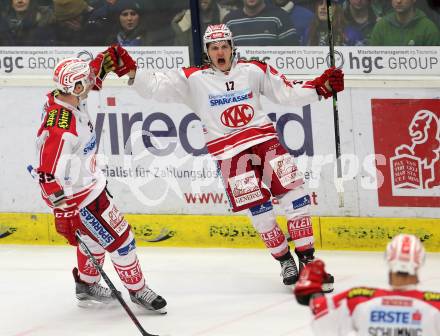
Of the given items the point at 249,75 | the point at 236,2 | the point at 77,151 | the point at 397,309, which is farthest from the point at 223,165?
the point at 397,309

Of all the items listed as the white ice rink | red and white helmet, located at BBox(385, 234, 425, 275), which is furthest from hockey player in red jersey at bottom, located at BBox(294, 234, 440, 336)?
the white ice rink

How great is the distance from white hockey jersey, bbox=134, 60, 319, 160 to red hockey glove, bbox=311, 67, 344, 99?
4cm

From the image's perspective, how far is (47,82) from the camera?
8609 mm

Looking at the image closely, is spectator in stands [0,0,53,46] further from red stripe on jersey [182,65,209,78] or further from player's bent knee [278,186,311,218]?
player's bent knee [278,186,311,218]

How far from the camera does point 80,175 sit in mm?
6652

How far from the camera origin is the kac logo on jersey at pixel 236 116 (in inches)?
279

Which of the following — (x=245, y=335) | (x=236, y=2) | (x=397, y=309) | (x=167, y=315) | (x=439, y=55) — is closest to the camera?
(x=397, y=309)

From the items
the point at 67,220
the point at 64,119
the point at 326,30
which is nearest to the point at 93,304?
the point at 67,220

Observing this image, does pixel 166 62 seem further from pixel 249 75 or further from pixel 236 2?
pixel 249 75

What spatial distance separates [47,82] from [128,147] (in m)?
0.73

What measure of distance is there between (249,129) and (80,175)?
3.41ft

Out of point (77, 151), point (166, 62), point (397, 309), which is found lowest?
point (397, 309)

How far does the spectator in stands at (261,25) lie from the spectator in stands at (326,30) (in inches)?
4.7

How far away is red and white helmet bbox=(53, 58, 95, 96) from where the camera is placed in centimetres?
659
